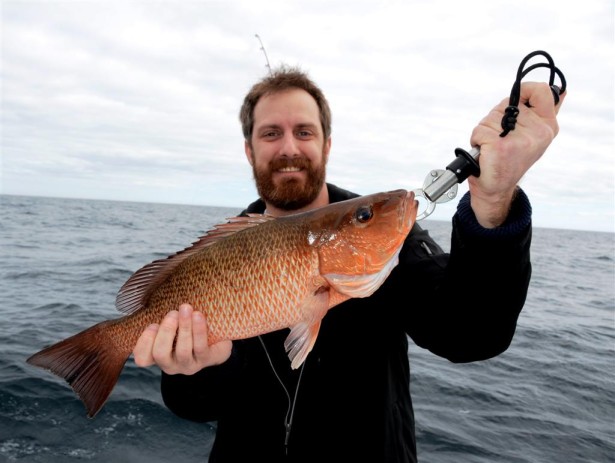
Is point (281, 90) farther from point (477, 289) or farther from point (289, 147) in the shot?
point (477, 289)

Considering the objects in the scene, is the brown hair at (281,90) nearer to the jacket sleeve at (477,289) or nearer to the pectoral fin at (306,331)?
the jacket sleeve at (477,289)

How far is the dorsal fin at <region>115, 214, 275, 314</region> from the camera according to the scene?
104 inches

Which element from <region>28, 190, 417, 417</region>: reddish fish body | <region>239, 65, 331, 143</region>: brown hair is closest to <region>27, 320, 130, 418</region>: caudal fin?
<region>28, 190, 417, 417</region>: reddish fish body

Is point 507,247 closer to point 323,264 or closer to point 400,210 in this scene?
point 400,210

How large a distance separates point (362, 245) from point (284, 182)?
4.70 feet

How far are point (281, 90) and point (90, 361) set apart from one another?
2.63 m

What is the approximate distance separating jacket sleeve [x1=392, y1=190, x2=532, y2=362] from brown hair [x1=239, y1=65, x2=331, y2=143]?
6.61 feet

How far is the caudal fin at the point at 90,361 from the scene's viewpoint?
8.69ft

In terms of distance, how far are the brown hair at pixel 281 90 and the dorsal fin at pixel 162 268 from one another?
1.64 meters

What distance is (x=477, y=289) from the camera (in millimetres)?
2240

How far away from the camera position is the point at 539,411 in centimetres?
684

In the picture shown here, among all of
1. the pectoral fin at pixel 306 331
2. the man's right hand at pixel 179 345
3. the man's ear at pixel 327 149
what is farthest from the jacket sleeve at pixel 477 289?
the man's ear at pixel 327 149

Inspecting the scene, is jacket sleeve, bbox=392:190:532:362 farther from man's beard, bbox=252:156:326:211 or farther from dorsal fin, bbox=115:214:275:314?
man's beard, bbox=252:156:326:211

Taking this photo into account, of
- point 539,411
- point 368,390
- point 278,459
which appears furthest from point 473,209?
point 539,411
